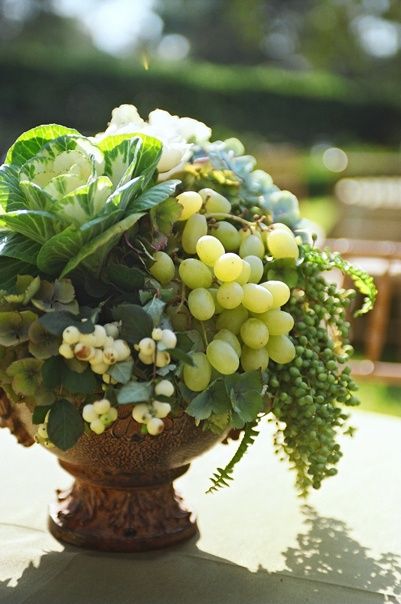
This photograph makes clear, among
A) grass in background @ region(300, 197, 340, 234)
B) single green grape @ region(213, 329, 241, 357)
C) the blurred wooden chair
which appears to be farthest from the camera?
grass in background @ region(300, 197, 340, 234)

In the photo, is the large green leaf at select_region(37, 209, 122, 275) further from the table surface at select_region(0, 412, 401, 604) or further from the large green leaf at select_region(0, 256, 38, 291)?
the table surface at select_region(0, 412, 401, 604)

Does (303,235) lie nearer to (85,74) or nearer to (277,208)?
(277,208)

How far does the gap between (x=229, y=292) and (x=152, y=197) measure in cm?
13

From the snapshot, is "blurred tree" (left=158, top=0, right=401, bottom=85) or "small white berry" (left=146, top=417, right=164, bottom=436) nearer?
"small white berry" (left=146, top=417, right=164, bottom=436)

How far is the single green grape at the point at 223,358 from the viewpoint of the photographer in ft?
2.76

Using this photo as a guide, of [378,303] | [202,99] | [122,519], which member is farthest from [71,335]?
[202,99]

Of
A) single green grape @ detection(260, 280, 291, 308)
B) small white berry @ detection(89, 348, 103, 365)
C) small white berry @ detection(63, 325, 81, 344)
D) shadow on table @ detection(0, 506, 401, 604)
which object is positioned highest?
single green grape @ detection(260, 280, 291, 308)

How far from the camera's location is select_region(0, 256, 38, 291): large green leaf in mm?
860

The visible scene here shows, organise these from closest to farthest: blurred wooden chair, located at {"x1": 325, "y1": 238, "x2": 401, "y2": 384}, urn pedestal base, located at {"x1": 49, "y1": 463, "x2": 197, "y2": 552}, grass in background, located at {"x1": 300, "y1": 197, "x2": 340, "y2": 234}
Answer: urn pedestal base, located at {"x1": 49, "y1": 463, "x2": 197, "y2": 552}
blurred wooden chair, located at {"x1": 325, "y1": 238, "x2": 401, "y2": 384}
grass in background, located at {"x1": 300, "y1": 197, "x2": 340, "y2": 234}

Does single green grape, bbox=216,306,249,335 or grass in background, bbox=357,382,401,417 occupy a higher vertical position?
grass in background, bbox=357,382,401,417

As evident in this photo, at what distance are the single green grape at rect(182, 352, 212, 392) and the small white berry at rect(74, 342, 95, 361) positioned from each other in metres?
0.11

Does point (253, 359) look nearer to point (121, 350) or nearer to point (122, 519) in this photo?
point (121, 350)

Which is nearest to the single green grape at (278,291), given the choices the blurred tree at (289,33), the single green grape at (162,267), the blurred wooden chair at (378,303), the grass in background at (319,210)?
the single green grape at (162,267)

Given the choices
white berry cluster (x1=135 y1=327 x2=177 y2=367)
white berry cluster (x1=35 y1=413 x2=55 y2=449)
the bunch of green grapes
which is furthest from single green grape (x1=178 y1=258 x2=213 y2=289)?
white berry cluster (x1=35 y1=413 x2=55 y2=449)
